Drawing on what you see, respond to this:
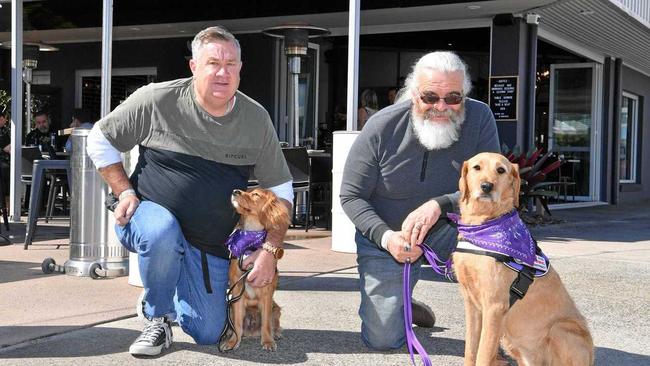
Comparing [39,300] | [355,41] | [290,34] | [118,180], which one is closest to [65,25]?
[290,34]

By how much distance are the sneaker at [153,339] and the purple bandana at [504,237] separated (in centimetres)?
161

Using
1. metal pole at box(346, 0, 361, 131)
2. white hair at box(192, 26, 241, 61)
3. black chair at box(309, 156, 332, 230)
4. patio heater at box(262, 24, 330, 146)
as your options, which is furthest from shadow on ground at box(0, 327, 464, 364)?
patio heater at box(262, 24, 330, 146)

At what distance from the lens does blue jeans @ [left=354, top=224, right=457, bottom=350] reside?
3.80m

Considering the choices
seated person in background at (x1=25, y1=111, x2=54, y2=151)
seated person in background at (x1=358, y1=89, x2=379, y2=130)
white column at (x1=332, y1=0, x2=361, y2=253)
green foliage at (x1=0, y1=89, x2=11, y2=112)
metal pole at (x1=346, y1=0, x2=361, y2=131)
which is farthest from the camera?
green foliage at (x1=0, y1=89, x2=11, y2=112)

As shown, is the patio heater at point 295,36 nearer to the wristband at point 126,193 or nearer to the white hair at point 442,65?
the white hair at point 442,65

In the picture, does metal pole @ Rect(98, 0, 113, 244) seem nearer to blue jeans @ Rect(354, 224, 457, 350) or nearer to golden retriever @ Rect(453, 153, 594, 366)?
blue jeans @ Rect(354, 224, 457, 350)

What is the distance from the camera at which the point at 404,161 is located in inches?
148

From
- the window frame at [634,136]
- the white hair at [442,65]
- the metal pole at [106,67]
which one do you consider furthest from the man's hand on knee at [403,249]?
the window frame at [634,136]

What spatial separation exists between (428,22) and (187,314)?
938 centimetres

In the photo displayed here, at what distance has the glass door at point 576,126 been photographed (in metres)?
15.6

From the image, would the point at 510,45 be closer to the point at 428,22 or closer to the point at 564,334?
the point at 428,22

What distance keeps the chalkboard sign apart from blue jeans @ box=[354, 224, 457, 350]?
7886 mm

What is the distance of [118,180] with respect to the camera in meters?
3.67

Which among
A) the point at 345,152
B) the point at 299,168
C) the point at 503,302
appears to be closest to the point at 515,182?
the point at 503,302
